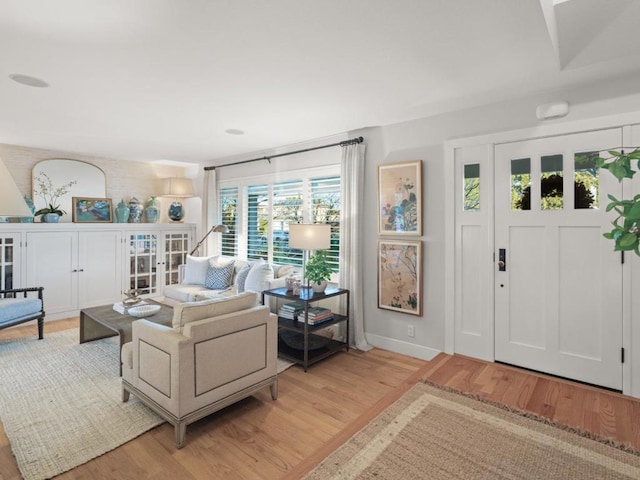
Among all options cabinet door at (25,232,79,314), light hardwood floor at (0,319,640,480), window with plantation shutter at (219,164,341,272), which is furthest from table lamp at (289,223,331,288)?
cabinet door at (25,232,79,314)

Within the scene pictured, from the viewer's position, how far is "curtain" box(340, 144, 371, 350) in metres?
3.93

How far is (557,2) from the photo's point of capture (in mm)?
1880

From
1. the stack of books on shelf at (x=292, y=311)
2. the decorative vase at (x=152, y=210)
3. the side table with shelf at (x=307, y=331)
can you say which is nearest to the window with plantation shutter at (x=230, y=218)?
the decorative vase at (x=152, y=210)

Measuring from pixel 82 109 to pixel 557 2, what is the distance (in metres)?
3.83

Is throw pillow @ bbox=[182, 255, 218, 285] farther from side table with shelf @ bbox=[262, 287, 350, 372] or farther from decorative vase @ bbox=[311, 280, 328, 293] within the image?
decorative vase @ bbox=[311, 280, 328, 293]

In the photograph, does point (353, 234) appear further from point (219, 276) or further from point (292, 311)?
point (219, 276)

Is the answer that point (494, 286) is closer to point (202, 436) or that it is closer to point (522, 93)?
point (522, 93)

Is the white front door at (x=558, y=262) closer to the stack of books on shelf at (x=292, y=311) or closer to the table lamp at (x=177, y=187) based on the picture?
the stack of books on shelf at (x=292, y=311)

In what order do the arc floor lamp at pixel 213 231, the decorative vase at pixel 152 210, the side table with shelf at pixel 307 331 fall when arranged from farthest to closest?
1. the decorative vase at pixel 152 210
2. the arc floor lamp at pixel 213 231
3. the side table with shelf at pixel 307 331

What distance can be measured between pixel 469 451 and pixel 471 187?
7.15 ft

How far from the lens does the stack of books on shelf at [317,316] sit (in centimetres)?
356

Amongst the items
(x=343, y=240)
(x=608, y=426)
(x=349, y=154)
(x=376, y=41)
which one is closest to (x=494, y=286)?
(x=608, y=426)

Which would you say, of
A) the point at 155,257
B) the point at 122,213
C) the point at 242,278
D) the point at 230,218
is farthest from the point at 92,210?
the point at 242,278

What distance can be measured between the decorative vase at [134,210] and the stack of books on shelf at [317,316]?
4024 millimetres
